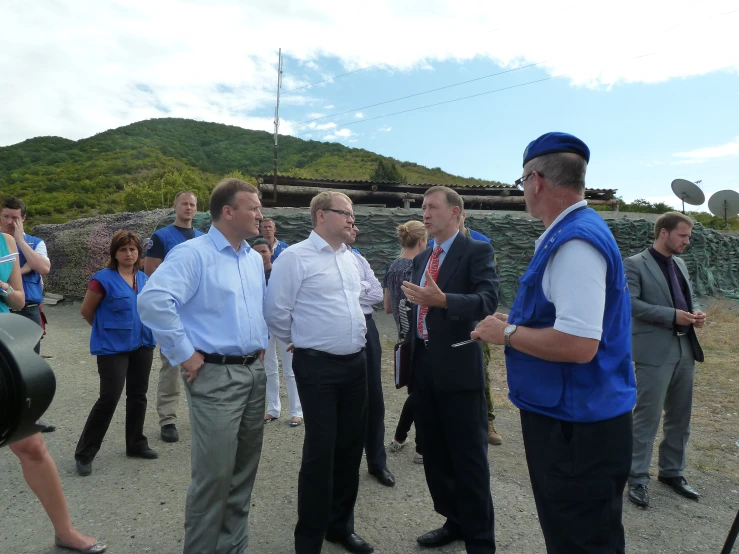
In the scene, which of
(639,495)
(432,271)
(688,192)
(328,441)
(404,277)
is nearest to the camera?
(328,441)

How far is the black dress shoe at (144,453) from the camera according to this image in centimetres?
445

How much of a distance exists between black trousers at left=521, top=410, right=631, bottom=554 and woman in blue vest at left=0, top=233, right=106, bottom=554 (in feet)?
8.35

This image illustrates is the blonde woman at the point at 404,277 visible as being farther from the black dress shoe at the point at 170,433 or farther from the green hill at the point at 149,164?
the green hill at the point at 149,164

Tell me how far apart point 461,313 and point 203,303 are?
142cm

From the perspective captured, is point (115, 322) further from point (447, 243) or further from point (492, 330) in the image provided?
point (492, 330)

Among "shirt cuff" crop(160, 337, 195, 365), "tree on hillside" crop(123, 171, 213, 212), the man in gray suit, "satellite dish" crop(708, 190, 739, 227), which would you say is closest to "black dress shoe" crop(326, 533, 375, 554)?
"shirt cuff" crop(160, 337, 195, 365)

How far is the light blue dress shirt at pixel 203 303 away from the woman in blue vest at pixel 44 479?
32.2 inches

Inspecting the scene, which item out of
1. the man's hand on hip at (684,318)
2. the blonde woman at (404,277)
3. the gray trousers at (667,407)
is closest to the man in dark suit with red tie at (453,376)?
the blonde woman at (404,277)

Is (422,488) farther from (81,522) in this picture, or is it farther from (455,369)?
(81,522)

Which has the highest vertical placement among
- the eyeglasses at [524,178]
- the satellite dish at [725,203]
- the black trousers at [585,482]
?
the satellite dish at [725,203]

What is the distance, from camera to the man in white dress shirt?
9.75 feet

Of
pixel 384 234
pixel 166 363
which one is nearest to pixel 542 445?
→ pixel 166 363

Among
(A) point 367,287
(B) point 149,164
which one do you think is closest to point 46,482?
(A) point 367,287

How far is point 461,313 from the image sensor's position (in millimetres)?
2963
